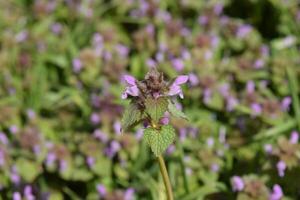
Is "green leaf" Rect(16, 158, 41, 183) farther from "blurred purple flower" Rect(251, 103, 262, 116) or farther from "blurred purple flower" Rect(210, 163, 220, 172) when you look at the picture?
"blurred purple flower" Rect(251, 103, 262, 116)

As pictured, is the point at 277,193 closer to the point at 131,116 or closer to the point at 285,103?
the point at 285,103

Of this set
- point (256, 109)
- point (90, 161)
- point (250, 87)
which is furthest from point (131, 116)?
point (250, 87)

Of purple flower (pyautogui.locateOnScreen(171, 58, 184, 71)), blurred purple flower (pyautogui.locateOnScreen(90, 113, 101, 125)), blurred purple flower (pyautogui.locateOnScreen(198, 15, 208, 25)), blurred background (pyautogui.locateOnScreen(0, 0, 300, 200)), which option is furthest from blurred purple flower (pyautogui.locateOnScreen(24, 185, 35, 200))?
blurred purple flower (pyautogui.locateOnScreen(198, 15, 208, 25))

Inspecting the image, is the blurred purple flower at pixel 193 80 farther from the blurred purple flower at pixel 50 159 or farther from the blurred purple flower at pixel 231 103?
the blurred purple flower at pixel 50 159

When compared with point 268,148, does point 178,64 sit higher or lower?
higher

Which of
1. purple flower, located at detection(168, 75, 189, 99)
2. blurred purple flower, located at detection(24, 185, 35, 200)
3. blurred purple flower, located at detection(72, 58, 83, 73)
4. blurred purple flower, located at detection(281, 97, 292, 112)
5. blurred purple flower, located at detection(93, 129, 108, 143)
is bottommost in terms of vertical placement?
purple flower, located at detection(168, 75, 189, 99)

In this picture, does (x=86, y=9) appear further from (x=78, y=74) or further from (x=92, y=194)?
(x=92, y=194)
